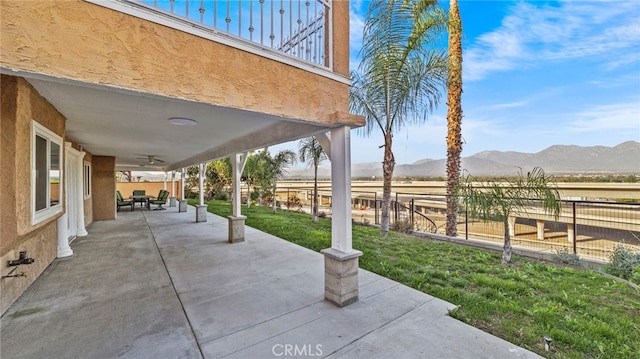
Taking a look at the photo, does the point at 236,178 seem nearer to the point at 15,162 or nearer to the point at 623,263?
the point at 15,162

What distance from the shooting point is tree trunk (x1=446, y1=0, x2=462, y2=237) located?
291 inches

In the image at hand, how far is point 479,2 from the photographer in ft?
30.0

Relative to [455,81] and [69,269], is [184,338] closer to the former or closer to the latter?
[69,269]

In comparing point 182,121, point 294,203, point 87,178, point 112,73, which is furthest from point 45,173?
point 294,203

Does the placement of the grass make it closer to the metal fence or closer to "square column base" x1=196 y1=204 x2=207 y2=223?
the metal fence

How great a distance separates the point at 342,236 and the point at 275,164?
398 inches

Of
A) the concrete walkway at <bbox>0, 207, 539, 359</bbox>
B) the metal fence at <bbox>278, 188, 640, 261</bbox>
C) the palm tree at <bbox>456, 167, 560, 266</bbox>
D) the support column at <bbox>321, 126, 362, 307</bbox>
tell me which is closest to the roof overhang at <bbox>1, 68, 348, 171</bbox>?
the support column at <bbox>321, 126, 362, 307</bbox>

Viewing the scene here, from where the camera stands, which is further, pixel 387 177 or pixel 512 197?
pixel 387 177

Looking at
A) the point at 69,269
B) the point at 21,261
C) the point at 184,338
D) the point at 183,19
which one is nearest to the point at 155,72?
the point at 183,19

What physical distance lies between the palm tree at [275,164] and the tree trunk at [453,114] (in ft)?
22.7

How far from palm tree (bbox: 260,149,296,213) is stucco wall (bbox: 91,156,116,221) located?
20.3ft

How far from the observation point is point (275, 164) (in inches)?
516

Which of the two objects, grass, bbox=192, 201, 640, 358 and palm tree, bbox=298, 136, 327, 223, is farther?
palm tree, bbox=298, 136, 327, 223

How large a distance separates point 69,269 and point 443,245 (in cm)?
764
